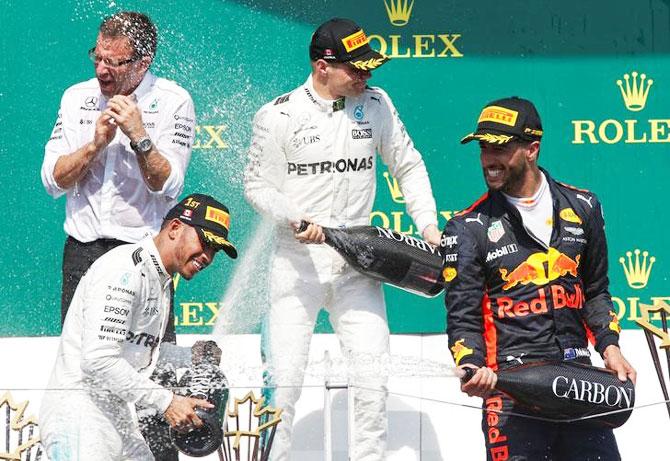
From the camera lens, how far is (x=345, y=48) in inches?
241

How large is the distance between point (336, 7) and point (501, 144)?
237 centimetres

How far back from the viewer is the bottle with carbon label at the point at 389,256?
6.02m

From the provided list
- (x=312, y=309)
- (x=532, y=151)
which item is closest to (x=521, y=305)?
(x=532, y=151)

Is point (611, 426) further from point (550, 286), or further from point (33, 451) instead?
point (33, 451)

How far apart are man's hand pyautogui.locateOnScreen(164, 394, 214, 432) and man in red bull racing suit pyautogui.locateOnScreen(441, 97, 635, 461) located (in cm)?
83

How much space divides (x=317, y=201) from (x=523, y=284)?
1462 millimetres

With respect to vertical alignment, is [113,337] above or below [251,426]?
above

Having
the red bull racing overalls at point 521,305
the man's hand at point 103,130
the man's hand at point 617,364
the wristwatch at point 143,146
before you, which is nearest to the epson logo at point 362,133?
the wristwatch at point 143,146

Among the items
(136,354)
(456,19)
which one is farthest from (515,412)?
(456,19)

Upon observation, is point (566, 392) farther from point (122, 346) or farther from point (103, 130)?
point (103, 130)

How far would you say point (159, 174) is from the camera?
19.5 ft

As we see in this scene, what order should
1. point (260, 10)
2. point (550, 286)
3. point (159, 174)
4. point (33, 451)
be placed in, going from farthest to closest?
point (260, 10), point (159, 174), point (550, 286), point (33, 451)

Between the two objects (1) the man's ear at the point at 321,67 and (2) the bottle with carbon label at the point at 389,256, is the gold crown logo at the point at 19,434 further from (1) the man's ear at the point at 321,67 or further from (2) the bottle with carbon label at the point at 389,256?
(1) the man's ear at the point at 321,67

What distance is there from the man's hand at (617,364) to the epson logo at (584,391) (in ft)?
0.30
